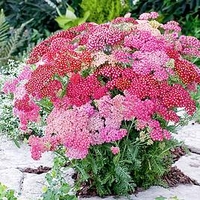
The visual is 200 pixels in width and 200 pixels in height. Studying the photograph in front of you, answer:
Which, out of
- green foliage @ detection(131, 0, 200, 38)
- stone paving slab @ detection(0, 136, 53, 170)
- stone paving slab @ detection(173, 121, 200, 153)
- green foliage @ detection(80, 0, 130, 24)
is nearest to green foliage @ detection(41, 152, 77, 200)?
stone paving slab @ detection(0, 136, 53, 170)

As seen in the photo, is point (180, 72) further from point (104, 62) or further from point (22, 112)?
point (22, 112)

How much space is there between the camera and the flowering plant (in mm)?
2863

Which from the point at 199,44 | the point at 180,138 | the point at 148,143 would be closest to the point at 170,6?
the point at 180,138

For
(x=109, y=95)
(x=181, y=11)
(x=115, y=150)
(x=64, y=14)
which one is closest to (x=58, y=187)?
(x=115, y=150)

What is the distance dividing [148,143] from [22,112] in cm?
65

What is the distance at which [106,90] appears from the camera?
292 centimetres

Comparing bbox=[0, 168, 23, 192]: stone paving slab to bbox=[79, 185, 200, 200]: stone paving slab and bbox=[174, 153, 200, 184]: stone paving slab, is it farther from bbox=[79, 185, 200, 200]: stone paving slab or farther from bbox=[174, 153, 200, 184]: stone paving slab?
bbox=[174, 153, 200, 184]: stone paving slab

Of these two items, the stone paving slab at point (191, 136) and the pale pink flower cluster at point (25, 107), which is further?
the stone paving slab at point (191, 136)

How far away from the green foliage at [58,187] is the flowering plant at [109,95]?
12cm

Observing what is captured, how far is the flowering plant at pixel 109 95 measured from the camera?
113 inches

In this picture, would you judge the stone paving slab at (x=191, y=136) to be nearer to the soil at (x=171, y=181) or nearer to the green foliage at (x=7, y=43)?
the soil at (x=171, y=181)

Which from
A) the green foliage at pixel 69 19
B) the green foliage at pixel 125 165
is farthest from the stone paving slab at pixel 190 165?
the green foliage at pixel 69 19

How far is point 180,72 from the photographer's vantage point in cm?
297

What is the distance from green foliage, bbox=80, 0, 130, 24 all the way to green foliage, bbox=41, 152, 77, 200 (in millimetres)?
2881
